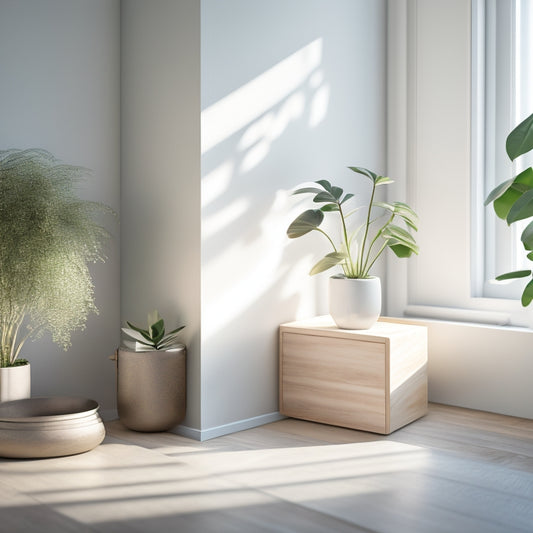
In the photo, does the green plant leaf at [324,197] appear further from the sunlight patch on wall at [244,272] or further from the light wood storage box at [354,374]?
the light wood storage box at [354,374]

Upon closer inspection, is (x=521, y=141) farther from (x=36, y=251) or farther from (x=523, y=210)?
(x=36, y=251)

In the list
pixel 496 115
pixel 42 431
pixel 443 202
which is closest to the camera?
pixel 42 431

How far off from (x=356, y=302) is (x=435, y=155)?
1058 mm

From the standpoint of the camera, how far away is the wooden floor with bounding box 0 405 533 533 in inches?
→ 75.8

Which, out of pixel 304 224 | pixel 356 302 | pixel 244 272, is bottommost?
pixel 356 302

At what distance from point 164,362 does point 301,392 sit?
0.67 meters

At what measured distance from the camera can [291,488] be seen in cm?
222

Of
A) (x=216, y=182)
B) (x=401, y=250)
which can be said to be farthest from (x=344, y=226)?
(x=216, y=182)

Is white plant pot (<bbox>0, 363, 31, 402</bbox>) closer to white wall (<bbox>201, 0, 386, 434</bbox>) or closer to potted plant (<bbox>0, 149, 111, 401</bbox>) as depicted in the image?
potted plant (<bbox>0, 149, 111, 401</bbox>)

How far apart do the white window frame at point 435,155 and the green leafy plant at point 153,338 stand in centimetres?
139

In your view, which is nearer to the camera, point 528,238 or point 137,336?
point 528,238

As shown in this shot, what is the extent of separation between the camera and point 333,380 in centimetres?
300

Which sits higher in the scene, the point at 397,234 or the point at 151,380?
the point at 397,234

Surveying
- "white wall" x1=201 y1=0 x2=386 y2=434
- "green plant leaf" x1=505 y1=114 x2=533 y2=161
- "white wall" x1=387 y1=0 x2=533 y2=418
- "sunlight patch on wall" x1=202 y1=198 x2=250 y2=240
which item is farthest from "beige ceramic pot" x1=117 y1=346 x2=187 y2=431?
"green plant leaf" x1=505 y1=114 x2=533 y2=161
